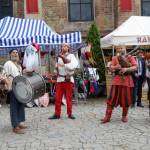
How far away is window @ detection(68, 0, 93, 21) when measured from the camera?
10.6 m

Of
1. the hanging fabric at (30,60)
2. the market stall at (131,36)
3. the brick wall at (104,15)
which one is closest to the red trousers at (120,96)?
the hanging fabric at (30,60)

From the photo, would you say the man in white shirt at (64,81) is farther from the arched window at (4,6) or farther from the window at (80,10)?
the arched window at (4,6)

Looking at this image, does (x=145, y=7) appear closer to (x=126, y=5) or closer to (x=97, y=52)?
(x=126, y=5)

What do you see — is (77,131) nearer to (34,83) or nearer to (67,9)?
(34,83)

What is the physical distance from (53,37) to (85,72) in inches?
64.7

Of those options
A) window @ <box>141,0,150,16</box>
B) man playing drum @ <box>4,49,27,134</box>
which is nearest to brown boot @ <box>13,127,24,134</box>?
man playing drum @ <box>4,49,27,134</box>

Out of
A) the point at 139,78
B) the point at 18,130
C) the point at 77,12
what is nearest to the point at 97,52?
the point at 139,78

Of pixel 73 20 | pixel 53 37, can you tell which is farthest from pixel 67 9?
pixel 53 37

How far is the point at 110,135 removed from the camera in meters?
3.94

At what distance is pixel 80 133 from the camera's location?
13.4 feet

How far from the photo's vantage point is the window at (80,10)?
10.6 meters

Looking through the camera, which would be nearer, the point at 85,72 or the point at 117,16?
the point at 85,72

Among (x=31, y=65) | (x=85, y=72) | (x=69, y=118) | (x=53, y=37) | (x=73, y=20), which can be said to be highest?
(x=73, y=20)

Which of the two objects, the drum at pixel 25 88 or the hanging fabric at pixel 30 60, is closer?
the drum at pixel 25 88
